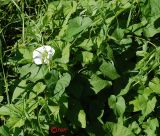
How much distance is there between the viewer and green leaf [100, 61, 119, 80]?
1610mm

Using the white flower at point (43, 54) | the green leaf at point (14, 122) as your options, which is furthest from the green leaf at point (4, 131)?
the white flower at point (43, 54)

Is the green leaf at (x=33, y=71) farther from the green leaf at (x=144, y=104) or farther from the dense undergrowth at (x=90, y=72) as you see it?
the green leaf at (x=144, y=104)

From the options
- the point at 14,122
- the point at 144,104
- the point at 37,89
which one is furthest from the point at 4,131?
the point at 144,104

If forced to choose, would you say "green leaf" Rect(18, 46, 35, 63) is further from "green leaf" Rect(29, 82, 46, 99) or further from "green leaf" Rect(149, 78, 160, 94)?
"green leaf" Rect(149, 78, 160, 94)

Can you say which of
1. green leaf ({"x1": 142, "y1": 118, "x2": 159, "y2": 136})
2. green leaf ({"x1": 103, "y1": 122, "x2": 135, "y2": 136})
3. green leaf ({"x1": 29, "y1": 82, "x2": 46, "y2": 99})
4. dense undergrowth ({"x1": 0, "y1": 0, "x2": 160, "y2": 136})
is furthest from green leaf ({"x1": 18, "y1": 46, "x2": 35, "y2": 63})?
green leaf ({"x1": 142, "y1": 118, "x2": 159, "y2": 136})

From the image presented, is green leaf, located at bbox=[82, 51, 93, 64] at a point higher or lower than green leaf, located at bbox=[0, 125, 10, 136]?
higher

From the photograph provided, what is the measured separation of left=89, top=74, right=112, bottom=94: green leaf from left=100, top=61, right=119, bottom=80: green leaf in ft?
0.08

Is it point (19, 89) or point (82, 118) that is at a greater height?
point (19, 89)

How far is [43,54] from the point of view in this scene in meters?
1.51

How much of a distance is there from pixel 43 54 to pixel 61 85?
0.12 m

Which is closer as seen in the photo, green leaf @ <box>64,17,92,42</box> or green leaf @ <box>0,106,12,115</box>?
green leaf @ <box>0,106,12,115</box>

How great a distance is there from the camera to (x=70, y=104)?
1608 mm

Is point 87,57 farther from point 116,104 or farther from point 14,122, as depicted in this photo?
point 14,122

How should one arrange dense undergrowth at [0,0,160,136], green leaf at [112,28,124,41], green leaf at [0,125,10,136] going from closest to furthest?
green leaf at [0,125,10,136]
dense undergrowth at [0,0,160,136]
green leaf at [112,28,124,41]
